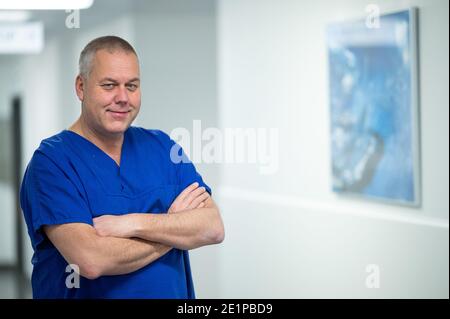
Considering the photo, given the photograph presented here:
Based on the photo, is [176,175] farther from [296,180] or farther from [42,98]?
[42,98]

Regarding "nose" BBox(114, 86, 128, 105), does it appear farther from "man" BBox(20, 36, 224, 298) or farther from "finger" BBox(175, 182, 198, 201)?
"finger" BBox(175, 182, 198, 201)

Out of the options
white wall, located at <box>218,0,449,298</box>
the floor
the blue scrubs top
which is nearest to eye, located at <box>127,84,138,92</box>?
the blue scrubs top

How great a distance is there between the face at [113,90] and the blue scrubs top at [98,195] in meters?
0.07

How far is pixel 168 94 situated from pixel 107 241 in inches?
34.1

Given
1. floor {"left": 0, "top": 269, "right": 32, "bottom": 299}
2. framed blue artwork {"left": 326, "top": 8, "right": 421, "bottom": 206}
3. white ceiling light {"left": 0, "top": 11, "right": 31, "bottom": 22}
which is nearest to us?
framed blue artwork {"left": 326, "top": 8, "right": 421, "bottom": 206}

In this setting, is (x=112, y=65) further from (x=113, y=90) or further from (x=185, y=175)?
(x=185, y=175)

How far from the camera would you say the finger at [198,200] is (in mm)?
1286

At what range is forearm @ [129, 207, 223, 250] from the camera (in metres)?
1.19

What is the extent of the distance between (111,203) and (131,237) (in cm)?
8

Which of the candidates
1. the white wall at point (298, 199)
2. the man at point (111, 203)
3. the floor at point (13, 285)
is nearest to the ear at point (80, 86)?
the man at point (111, 203)

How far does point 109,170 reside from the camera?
1267 mm

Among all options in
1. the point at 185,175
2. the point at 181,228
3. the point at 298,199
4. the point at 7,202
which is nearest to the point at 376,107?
the point at 298,199

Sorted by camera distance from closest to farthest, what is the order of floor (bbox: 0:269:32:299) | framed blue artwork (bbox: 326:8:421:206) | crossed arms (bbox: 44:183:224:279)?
crossed arms (bbox: 44:183:224:279) < framed blue artwork (bbox: 326:8:421:206) < floor (bbox: 0:269:32:299)
